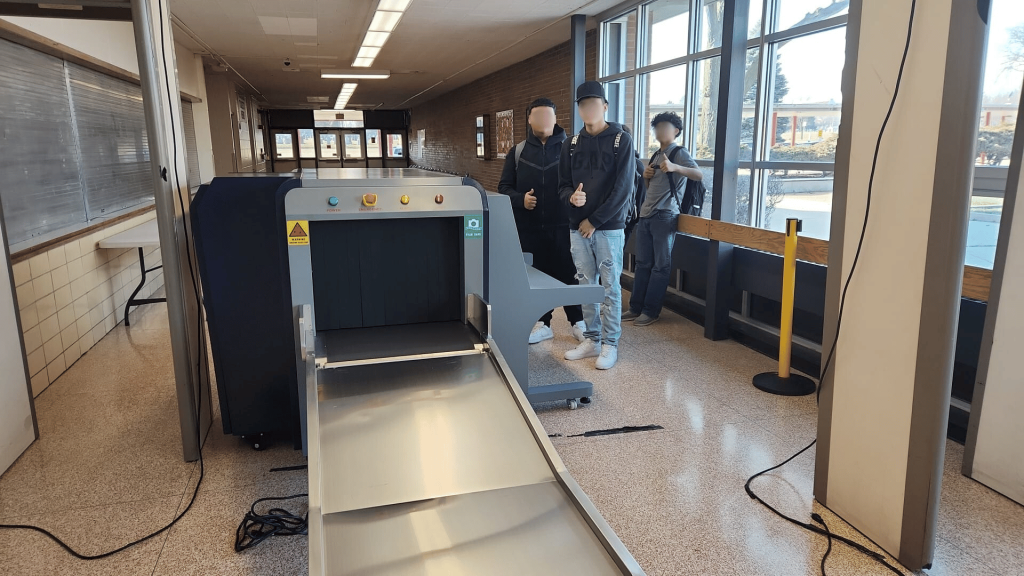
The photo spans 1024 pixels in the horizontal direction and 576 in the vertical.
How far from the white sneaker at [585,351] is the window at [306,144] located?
1910cm

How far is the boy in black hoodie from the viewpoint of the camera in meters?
3.84

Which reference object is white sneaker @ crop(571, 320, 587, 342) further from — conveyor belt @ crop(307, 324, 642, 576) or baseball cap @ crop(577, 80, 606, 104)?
conveyor belt @ crop(307, 324, 642, 576)

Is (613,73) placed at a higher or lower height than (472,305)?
higher

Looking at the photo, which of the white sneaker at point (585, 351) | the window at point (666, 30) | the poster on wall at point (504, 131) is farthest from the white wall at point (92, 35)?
the poster on wall at point (504, 131)

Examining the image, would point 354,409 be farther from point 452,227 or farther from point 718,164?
point 718,164

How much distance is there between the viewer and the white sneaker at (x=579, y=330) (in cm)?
464

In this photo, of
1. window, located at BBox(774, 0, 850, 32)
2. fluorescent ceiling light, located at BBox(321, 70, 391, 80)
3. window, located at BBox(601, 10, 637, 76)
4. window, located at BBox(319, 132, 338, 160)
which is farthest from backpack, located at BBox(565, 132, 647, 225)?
window, located at BBox(319, 132, 338, 160)

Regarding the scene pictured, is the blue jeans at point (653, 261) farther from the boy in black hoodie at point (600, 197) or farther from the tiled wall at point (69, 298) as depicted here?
the tiled wall at point (69, 298)

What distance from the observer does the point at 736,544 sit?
7.34ft

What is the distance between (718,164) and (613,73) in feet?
9.46

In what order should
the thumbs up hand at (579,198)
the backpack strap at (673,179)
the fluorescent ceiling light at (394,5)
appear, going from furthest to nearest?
1. the fluorescent ceiling light at (394,5)
2. the backpack strap at (673,179)
3. the thumbs up hand at (579,198)

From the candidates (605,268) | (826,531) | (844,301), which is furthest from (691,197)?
(826,531)

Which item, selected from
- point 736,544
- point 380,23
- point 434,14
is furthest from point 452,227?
point 380,23

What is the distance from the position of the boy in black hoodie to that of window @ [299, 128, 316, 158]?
62.0ft
